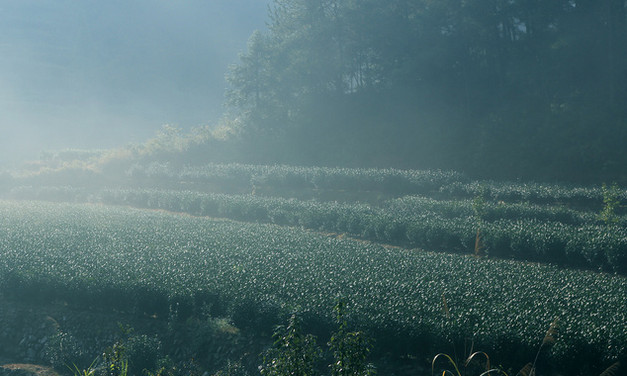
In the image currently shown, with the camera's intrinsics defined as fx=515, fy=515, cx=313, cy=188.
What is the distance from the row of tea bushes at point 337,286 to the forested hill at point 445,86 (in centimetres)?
1641

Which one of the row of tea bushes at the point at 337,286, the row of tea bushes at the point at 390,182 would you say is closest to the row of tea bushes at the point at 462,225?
the row of tea bushes at the point at 337,286

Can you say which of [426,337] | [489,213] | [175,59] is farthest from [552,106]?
[175,59]

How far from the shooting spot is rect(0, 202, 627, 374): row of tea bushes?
29.2 ft

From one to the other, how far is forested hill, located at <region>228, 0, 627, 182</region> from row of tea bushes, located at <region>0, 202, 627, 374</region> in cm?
1641

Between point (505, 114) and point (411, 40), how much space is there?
9.33m

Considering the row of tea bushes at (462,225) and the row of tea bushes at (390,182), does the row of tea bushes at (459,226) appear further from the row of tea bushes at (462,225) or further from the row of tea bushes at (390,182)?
the row of tea bushes at (390,182)

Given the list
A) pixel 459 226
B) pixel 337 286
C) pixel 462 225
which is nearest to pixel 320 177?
pixel 462 225

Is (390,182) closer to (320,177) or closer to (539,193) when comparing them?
(320,177)

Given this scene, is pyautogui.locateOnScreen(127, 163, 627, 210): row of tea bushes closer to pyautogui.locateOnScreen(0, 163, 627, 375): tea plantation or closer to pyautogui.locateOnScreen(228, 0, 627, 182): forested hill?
pyautogui.locateOnScreen(0, 163, 627, 375): tea plantation

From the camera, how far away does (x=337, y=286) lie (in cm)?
1165

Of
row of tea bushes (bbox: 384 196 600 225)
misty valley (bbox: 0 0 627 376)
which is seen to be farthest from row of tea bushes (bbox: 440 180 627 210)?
row of tea bushes (bbox: 384 196 600 225)

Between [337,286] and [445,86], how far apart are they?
3043 centimetres

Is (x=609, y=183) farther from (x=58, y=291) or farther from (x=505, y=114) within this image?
(x=58, y=291)

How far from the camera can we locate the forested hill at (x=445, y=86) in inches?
1166
